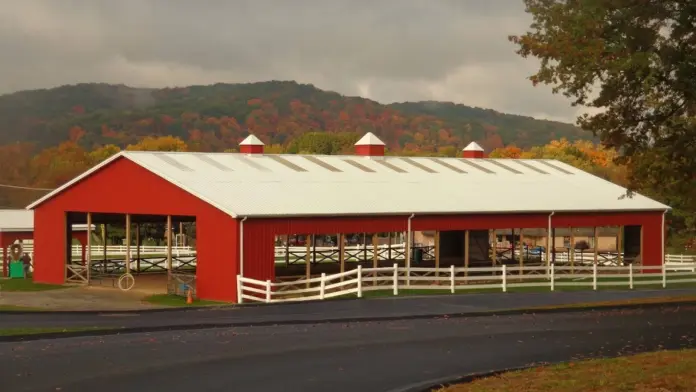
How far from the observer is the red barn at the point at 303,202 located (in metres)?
38.3

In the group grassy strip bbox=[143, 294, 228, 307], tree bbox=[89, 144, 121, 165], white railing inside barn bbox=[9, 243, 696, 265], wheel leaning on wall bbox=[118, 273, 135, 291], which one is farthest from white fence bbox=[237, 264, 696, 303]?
tree bbox=[89, 144, 121, 165]

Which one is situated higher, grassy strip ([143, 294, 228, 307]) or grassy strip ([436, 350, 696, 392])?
grassy strip ([436, 350, 696, 392])

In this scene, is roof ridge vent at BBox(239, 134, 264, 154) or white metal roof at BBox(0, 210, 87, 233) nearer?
roof ridge vent at BBox(239, 134, 264, 154)

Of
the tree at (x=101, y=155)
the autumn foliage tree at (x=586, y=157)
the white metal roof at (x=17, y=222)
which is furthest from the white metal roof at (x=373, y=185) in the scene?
the tree at (x=101, y=155)

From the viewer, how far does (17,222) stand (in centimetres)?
5709

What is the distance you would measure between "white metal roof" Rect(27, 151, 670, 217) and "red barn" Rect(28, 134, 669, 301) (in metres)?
0.08

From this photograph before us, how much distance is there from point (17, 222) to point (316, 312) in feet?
101

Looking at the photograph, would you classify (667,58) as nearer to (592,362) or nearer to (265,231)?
(592,362)

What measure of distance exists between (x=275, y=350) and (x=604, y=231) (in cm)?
7671

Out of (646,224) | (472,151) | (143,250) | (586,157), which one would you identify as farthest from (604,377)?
(586,157)

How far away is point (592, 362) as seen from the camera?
20.2 metres

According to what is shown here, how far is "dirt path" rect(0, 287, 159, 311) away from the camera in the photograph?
3553cm

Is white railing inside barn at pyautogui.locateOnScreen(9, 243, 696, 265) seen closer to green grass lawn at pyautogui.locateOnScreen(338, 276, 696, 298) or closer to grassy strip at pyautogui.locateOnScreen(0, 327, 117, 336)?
green grass lawn at pyautogui.locateOnScreen(338, 276, 696, 298)

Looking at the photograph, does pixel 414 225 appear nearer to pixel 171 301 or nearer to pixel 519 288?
pixel 519 288
